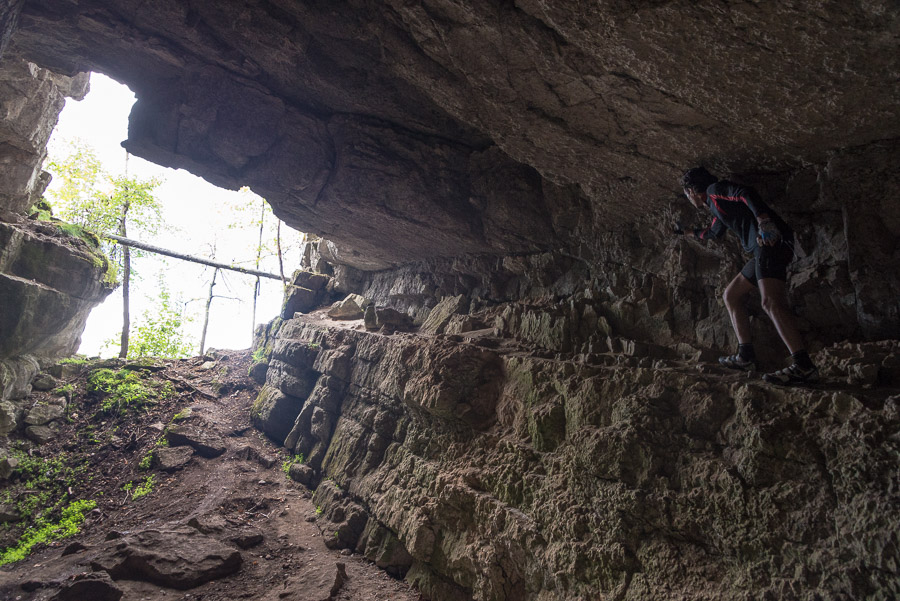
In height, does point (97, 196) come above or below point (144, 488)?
above

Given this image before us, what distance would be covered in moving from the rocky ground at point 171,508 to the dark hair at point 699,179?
5927 millimetres

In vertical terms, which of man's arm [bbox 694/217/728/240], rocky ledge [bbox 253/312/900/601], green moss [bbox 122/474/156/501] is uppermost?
man's arm [bbox 694/217/728/240]

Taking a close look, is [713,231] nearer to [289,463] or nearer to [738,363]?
[738,363]

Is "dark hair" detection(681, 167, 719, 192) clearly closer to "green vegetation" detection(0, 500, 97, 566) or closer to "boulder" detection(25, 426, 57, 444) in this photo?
"green vegetation" detection(0, 500, 97, 566)

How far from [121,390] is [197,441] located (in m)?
3.24

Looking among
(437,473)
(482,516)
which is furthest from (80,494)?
(482,516)

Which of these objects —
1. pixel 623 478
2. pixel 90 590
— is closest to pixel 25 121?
pixel 90 590

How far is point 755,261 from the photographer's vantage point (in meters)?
4.10

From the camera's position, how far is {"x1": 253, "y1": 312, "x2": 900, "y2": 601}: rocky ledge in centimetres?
277

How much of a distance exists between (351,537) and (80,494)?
18.9 feet

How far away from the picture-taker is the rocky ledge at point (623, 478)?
277cm

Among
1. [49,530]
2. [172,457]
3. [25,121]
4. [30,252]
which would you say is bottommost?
[49,530]

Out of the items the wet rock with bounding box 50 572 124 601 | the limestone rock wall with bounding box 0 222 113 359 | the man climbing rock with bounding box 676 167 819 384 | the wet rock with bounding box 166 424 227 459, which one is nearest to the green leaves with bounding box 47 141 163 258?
→ the limestone rock wall with bounding box 0 222 113 359

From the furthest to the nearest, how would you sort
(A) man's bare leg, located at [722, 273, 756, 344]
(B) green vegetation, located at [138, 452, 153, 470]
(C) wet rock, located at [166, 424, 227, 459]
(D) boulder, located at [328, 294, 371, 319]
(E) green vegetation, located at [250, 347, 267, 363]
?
(E) green vegetation, located at [250, 347, 267, 363] → (D) boulder, located at [328, 294, 371, 319] → (C) wet rock, located at [166, 424, 227, 459] → (B) green vegetation, located at [138, 452, 153, 470] → (A) man's bare leg, located at [722, 273, 756, 344]
